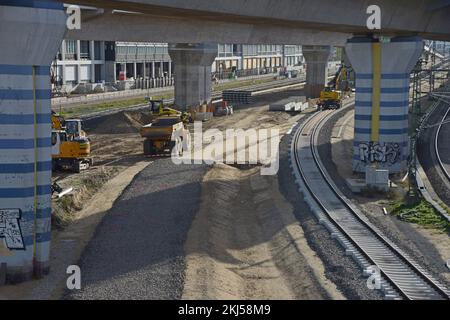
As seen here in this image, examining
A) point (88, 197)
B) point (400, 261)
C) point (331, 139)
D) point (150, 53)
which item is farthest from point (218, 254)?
point (150, 53)

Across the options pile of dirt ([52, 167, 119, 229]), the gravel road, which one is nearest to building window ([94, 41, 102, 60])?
pile of dirt ([52, 167, 119, 229])

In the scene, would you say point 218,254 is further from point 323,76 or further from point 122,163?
point 323,76

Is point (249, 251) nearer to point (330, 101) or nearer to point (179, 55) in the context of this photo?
point (179, 55)

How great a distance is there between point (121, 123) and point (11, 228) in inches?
1725

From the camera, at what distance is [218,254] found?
23797 mm

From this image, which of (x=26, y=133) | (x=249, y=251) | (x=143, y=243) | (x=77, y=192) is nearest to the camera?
(x=26, y=133)

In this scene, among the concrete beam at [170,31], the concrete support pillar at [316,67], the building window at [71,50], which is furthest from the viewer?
the building window at [71,50]

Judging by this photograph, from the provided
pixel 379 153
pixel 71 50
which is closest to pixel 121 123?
pixel 379 153

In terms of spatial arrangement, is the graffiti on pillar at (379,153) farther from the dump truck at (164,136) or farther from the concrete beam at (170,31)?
the dump truck at (164,136)

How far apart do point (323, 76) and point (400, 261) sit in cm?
7684

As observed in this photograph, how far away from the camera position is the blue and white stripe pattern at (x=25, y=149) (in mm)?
20031

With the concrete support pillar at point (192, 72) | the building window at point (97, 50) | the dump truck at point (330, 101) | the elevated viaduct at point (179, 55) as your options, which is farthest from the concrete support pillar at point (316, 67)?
the building window at point (97, 50)

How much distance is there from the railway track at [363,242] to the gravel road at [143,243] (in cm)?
531

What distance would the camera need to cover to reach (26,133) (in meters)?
20.4
